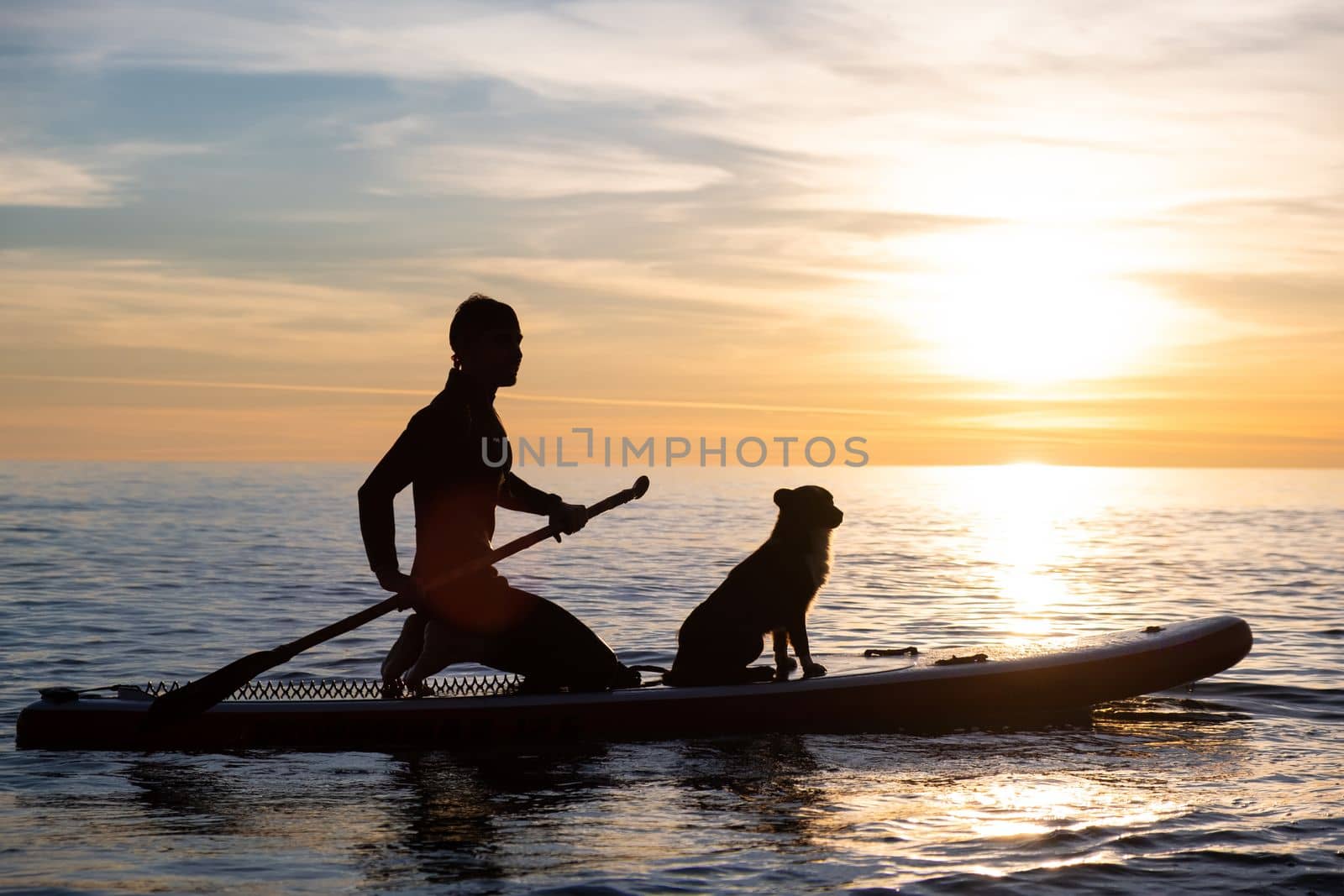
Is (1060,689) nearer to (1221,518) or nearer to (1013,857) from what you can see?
(1013,857)

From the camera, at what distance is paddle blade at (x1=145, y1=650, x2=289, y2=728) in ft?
22.2

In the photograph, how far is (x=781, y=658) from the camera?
25.2 feet

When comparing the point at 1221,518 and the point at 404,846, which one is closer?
the point at 404,846

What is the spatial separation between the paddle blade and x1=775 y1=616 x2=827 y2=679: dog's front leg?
288 centimetres

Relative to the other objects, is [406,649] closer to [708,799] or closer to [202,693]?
[202,693]

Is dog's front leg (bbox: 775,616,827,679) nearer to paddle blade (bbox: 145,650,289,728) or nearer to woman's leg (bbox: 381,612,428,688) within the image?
woman's leg (bbox: 381,612,428,688)

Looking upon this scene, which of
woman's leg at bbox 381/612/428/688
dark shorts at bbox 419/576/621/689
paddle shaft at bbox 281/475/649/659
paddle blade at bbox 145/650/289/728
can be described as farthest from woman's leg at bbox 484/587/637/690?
paddle blade at bbox 145/650/289/728

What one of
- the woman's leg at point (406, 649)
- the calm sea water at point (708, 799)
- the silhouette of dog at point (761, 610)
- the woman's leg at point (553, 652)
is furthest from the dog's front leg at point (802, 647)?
the woman's leg at point (406, 649)

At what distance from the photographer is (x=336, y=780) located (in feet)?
20.4

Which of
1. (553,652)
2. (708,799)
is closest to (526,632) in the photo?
(553,652)

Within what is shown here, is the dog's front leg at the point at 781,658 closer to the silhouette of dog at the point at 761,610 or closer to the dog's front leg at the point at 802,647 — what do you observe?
the silhouette of dog at the point at 761,610

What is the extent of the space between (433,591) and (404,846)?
1304 mm

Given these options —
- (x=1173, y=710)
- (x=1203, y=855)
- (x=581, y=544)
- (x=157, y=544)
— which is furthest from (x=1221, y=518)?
(x=1203, y=855)

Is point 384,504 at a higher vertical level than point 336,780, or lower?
higher
